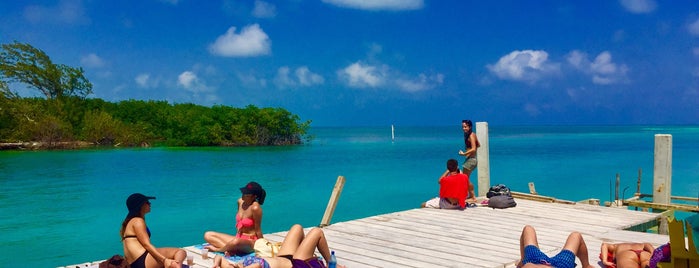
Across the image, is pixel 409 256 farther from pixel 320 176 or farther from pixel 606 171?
pixel 606 171

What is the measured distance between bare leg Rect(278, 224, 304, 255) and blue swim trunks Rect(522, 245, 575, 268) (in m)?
2.30

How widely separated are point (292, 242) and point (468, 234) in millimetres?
3475

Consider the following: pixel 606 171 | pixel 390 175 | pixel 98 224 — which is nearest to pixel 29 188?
pixel 98 224

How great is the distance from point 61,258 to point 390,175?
20.3 metres

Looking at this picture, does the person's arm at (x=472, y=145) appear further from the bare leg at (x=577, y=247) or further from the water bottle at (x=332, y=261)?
the water bottle at (x=332, y=261)

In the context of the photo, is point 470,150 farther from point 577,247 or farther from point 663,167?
point 577,247

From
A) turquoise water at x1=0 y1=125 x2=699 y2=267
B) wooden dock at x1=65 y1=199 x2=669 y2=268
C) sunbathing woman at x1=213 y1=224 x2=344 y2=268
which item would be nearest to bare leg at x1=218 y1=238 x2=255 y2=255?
wooden dock at x1=65 y1=199 x2=669 y2=268

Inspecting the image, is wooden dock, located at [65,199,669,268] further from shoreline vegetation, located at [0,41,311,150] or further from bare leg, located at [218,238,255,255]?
shoreline vegetation, located at [0,41,311,150]

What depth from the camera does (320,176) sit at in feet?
A: 104

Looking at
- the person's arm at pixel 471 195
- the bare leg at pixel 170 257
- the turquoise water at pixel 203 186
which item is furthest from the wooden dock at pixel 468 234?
the turquoise water at pixel 203 186

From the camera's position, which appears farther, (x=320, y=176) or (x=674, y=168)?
(x=674, y=168)

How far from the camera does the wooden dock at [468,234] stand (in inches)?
277

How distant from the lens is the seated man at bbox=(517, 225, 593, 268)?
17.1 ft

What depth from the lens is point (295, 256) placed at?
587 centimetres
